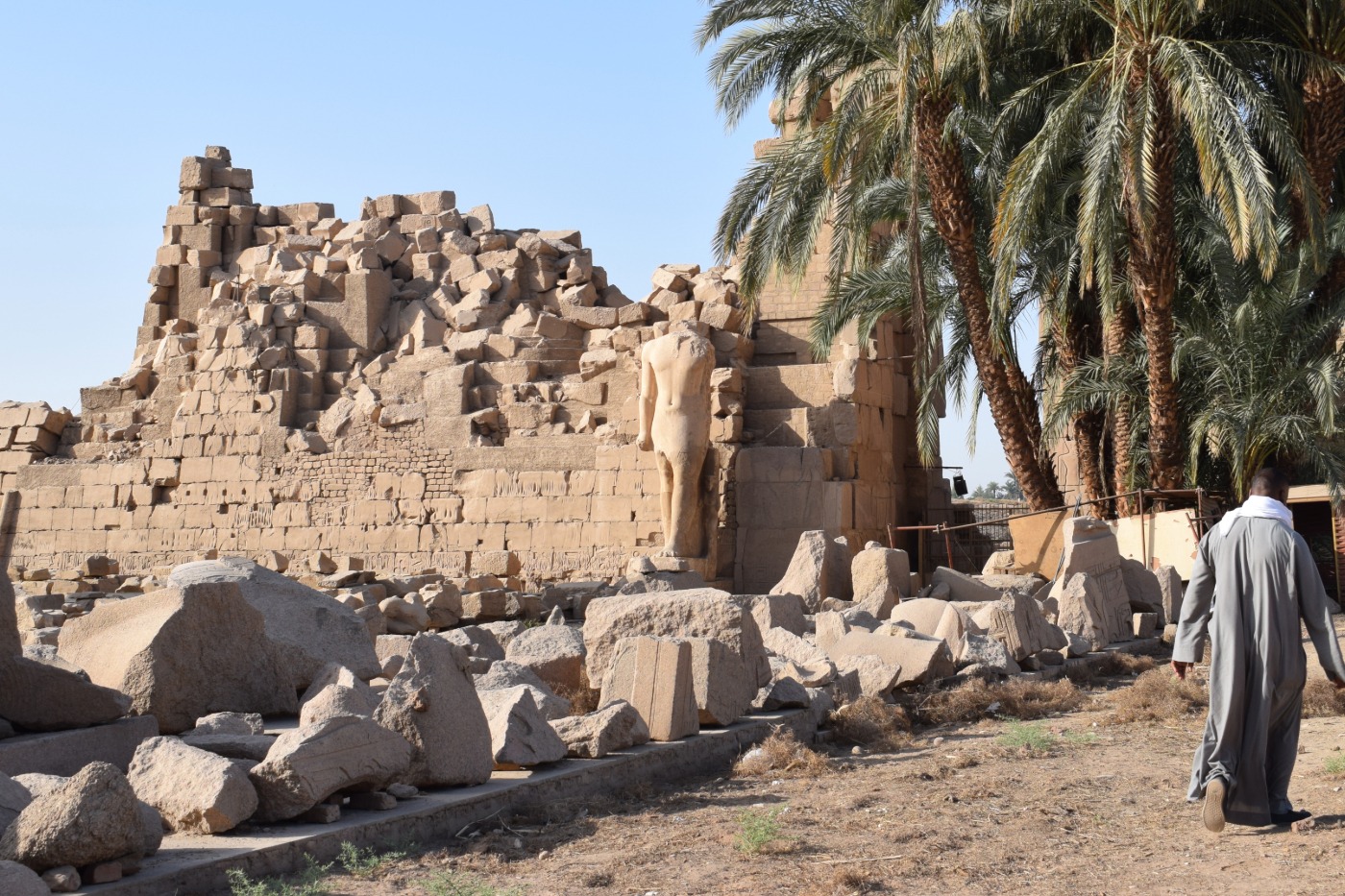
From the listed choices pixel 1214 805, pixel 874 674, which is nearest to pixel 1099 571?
pixel 874 674

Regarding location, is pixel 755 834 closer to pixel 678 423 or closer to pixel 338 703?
pixel 338 703

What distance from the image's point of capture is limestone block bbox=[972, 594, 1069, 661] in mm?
9734

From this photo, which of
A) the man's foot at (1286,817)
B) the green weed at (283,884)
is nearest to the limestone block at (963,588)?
the man's foot at (1286,817)

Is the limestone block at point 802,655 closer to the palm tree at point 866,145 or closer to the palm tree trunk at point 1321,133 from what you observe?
the palm tree at point 866,145

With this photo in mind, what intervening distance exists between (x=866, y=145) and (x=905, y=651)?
672cm

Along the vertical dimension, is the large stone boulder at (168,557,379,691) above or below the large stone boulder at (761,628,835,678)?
above

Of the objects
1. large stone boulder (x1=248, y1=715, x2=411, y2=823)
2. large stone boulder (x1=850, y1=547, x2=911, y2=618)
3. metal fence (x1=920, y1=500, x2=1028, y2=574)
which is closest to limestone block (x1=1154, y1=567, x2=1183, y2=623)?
large stone boulder (x1=850, y1=547, x2=911, y2=618)

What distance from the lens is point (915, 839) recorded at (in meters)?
5.19

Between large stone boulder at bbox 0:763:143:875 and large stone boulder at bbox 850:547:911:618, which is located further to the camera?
large stone boulder at bbox 850:547:911:618

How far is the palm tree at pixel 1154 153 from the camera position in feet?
38.9

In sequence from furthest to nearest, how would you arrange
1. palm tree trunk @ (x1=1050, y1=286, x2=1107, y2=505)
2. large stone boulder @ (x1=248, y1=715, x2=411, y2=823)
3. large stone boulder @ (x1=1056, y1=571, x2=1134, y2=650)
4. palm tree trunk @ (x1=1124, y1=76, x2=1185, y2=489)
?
palm tree trunk @ (x1=1050, y1=286, x2=1107, y2=505) < palm tree trunk @ (x1=1124, y1=76, x2=1185, y2=489) < large stone boulder @ (x1=1056, y1=571, x2=1134, y2=650) < large stone boulder @ (x1=248, y1=715, x2=411, y2=823)

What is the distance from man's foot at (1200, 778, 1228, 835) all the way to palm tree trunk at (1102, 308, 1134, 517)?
1007cm

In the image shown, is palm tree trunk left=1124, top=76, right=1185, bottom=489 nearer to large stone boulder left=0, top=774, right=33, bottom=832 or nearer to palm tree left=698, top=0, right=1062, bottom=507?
palm tree left=698, top=0, right=1062, bottom=507

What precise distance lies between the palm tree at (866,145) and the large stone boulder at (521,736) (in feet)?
27.1
